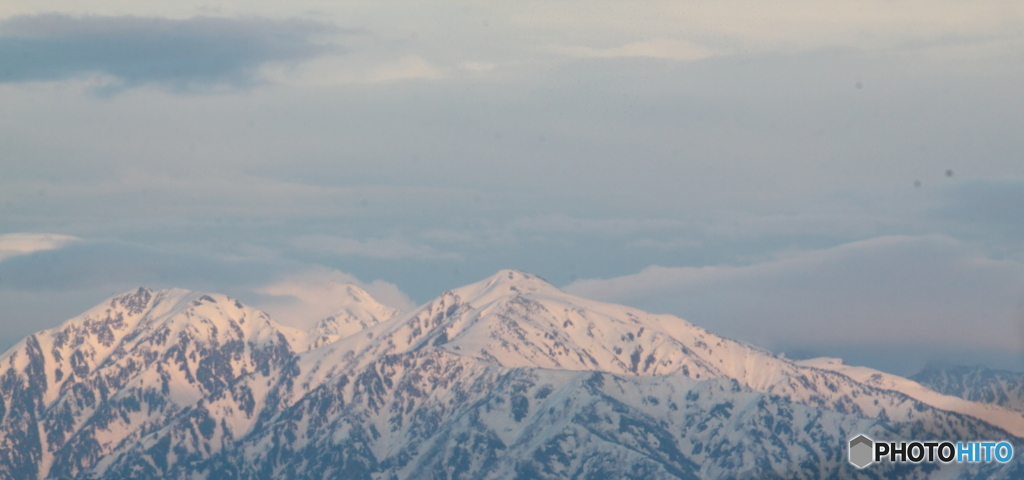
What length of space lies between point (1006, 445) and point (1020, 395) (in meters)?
39.2

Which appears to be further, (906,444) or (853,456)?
(853,456)

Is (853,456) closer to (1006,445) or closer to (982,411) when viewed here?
(1006,445)

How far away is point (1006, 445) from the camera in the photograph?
108688mm

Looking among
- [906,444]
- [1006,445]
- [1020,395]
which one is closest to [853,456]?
[1006,445]

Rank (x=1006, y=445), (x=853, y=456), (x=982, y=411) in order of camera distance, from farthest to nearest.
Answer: (x=853, y=456), (x=1006, y=445), (x=982, y=411)

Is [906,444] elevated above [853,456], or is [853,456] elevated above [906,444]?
[906,444]

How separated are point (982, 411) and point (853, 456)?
54508 millimetres

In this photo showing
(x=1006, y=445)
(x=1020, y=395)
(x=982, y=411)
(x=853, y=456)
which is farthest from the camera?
(x=853, y=456)

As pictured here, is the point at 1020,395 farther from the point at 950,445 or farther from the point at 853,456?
the point at 853,456

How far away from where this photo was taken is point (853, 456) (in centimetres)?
14862

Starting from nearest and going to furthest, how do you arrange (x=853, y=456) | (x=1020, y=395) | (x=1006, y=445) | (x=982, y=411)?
(x=1020, y=395) < (x=982, y=411) < (x=1006, y=445) < (x=853, y=456)

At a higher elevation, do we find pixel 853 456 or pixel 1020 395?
pixel 1020 395

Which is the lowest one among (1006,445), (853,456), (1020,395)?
(853,456)

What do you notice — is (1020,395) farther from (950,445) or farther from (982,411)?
(950,445)
